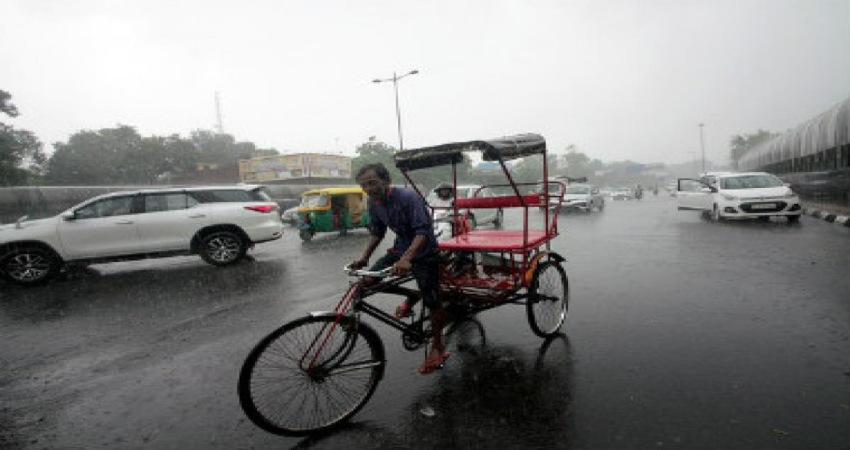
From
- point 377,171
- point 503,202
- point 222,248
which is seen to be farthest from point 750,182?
point 222,248

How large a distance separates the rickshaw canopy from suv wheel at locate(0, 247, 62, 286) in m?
7.88

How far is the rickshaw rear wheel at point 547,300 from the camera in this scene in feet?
14.0

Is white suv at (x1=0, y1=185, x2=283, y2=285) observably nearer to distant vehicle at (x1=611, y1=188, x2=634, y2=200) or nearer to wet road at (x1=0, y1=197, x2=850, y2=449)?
wet road at (x1=0, y1=197, x2=850, y2=449)

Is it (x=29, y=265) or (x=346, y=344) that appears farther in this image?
(x=29, y=265)

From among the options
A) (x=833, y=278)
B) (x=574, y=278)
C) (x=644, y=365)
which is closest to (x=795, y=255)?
(x=833, y=278)

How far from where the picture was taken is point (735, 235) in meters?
10.8

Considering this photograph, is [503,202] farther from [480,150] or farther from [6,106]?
[6,106]

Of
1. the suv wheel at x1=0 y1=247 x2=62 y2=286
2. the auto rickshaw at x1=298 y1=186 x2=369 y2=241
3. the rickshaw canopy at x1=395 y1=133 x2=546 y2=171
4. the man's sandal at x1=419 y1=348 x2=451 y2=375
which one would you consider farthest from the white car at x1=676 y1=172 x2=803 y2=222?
the suv wheel at x1=0 y1=247 x2=62 y2=286

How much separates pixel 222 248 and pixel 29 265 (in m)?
3.22

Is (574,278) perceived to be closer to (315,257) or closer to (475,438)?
(475,438)

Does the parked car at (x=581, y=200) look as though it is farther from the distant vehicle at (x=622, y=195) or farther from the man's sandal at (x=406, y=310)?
the distant vehicle at (x=622, y=195)

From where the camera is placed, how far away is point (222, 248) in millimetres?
9547

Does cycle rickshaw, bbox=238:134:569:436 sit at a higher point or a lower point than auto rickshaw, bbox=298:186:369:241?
lower

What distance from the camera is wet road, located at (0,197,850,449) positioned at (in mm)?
2863
